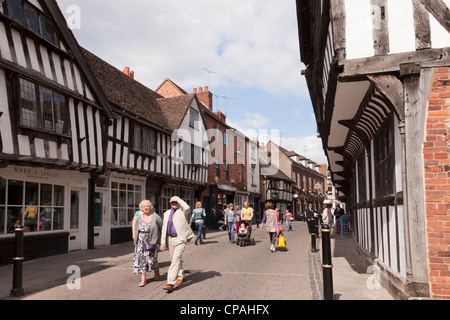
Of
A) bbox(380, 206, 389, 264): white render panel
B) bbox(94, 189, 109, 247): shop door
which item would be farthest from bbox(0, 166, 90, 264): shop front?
bbox(380, 206, 389, 264): white render panel

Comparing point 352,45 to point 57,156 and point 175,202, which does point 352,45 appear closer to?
point 175,202

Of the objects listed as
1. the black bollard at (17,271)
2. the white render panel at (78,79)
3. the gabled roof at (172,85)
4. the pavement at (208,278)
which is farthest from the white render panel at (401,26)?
the gabled roof at (172,85)

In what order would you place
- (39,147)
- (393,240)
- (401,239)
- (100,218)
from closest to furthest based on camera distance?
1. (401,239)
2. (393,240)
3. (39,147)
4. (100,218)

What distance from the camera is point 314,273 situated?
27.6 ft

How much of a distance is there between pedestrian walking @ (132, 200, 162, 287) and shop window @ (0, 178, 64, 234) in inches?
188

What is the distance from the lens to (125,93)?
1752 centimetres

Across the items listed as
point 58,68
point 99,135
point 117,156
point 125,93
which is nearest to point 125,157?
point 117,156

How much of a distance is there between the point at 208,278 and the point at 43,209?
6.56m

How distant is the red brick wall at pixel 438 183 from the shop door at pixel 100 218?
40.0 feet

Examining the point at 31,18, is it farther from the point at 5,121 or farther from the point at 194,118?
the point at 194,118

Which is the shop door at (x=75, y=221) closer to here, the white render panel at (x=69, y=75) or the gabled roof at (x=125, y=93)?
the white render panel at (x=69, y=75)

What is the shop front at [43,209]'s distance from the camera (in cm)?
1007
